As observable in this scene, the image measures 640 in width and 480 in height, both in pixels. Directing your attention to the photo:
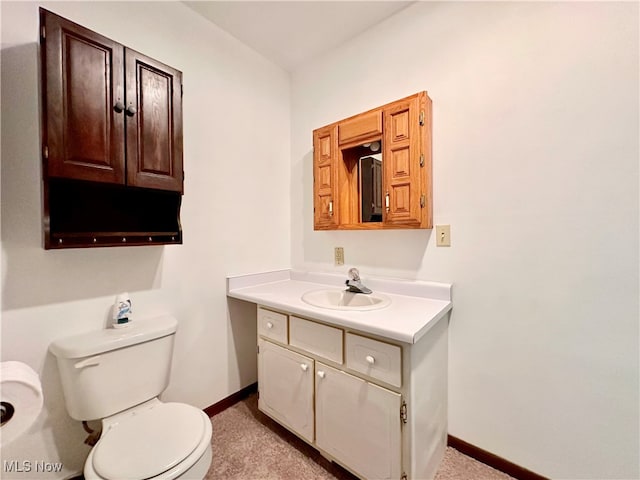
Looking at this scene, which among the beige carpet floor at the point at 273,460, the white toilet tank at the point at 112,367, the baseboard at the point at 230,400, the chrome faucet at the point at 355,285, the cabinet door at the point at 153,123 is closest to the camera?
the white toilet tank at the point at 112,367

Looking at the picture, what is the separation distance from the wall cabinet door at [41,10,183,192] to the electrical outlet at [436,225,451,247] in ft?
4.52

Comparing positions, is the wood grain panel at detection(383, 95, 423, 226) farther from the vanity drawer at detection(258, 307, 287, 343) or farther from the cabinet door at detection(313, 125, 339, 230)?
the vanity drawer at detection(258, 307, 287, 343)

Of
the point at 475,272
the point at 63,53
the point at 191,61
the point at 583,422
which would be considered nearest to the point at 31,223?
the point at 63,53

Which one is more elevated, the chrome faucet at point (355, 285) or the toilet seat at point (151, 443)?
the chrome faucet at point (355, 285)

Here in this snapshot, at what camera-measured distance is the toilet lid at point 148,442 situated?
0.89m

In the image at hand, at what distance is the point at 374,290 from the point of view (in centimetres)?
172

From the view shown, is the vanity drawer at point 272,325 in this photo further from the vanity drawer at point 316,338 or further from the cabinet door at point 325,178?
the cabinet door at point 325,178

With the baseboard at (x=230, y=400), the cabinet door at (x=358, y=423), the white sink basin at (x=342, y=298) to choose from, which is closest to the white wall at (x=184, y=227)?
the baseboard at (x=230, y=400)

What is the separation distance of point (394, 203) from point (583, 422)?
125cm

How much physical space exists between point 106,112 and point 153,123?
18cm

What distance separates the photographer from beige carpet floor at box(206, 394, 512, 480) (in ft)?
4.34

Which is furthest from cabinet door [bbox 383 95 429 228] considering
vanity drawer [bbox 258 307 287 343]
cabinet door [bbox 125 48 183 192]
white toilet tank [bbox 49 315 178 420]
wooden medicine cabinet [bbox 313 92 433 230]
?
white toilet tank [bbox 49 315 178 420]

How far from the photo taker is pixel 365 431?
1.19 m

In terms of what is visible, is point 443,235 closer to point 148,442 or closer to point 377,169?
point 377,169
